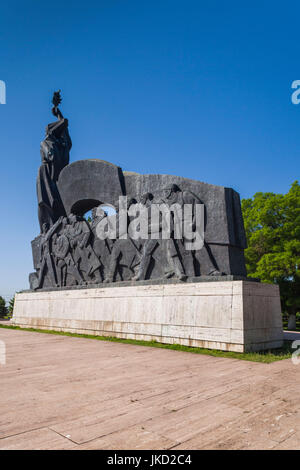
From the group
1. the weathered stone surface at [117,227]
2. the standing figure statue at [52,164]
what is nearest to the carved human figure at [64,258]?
the weathered stone surface at [117,227]

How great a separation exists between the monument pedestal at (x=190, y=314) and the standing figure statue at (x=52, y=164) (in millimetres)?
5071

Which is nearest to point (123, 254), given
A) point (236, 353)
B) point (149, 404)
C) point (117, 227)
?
point (117, 227)

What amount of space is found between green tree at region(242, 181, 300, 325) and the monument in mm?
9771

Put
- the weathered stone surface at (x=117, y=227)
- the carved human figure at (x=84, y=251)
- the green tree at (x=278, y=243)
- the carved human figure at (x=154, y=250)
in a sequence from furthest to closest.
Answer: the green tree at (x=278, y=243), the carved human figure at (x=84, y=251), the carved human figure at (x=154, y=250), the weathered stone surface at (x=117, y=227)

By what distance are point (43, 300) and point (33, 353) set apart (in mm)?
7172

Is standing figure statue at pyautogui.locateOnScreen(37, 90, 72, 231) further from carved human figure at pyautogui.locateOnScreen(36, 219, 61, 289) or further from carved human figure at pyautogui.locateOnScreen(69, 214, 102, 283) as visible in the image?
carved human figure at pyautogui.locateOnScreen(69, 214, 102, 283)

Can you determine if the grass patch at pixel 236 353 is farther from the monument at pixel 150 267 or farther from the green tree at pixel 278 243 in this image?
the green tree at pixel 278 243

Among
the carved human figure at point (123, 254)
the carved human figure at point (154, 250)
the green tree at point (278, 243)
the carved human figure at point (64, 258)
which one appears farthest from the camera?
the green tree at point (278, 243)

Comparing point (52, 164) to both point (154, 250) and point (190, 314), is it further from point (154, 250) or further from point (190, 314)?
point (190, 314)

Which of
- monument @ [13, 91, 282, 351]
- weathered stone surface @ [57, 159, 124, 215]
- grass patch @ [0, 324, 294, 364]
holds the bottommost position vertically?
grass patch @ [0, 324, 294, 364]

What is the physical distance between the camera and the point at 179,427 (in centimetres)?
262

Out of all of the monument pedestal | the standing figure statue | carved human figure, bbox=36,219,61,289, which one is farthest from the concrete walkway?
the standing figure statue

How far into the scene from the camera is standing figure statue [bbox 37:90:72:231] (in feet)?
48.0

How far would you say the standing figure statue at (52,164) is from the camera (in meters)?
14.6
